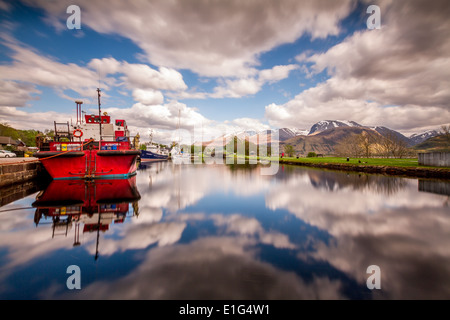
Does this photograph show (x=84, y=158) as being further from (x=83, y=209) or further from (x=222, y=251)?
(x=222, y=251)

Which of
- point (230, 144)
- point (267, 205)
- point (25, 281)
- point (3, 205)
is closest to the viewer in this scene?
point (25, 281)

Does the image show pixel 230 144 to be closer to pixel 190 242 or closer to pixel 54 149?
pixel 54 149

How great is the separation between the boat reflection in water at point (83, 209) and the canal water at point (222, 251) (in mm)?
68

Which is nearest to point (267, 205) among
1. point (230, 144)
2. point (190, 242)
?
point (190, 242)

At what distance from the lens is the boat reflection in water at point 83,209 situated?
340 inches

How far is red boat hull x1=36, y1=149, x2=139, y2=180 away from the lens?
1871 centimetres

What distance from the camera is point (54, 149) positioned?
1947 centimetres

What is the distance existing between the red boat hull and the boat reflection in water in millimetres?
4466

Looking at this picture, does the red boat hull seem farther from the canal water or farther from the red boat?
the canal water

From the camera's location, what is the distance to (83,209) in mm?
10789

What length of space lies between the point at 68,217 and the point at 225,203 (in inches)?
344

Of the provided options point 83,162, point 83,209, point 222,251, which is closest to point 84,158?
point 83,162

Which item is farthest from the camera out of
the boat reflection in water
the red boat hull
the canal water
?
the red boat hull

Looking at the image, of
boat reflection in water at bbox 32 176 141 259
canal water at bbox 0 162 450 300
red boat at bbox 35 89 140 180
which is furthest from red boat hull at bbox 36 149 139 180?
canal water at bbox 0 162 450 300
